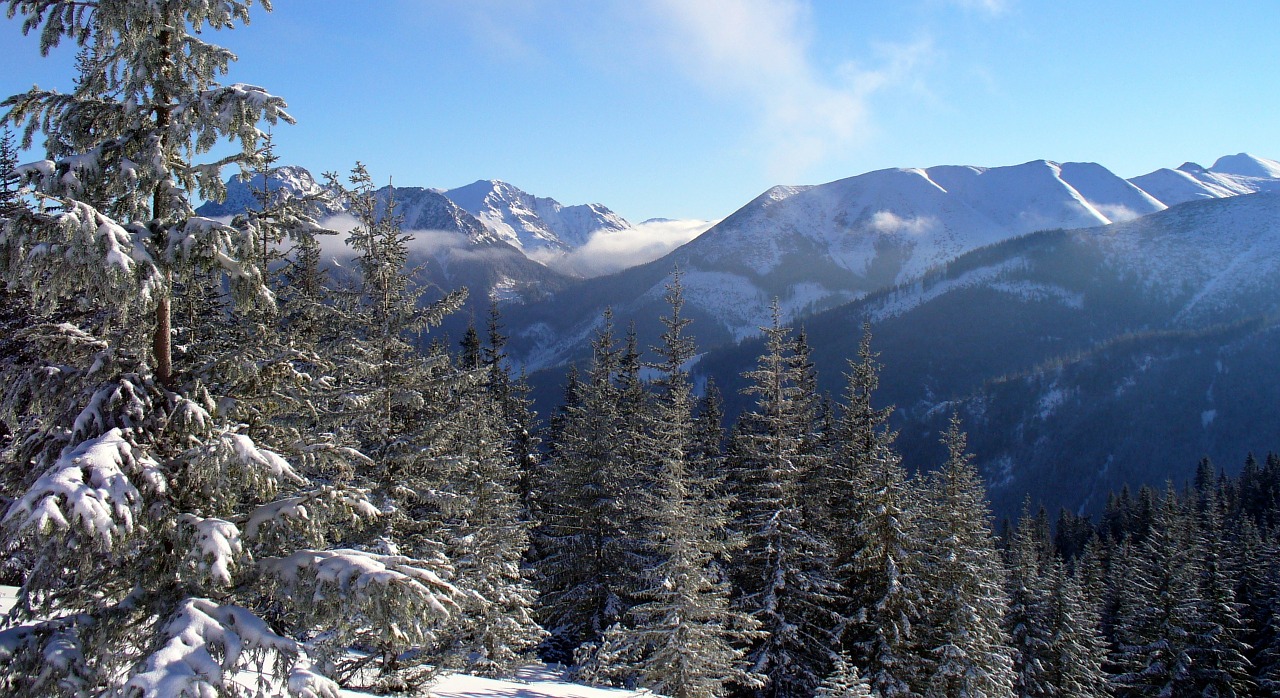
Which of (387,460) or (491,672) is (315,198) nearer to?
(387,460)

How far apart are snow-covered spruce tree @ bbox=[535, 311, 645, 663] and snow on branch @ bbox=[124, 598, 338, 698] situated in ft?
63.7

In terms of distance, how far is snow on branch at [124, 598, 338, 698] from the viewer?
201 inches

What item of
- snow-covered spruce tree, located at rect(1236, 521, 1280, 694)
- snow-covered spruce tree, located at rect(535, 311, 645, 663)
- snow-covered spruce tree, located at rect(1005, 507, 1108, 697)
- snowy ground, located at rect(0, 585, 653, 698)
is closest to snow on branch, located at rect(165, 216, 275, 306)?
snowy ground, located at rect(0, 585, 653, 698)

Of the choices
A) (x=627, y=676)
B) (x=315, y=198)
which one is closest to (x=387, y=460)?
(x=315, y=198)

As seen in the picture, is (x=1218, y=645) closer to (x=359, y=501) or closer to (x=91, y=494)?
(x=359, y=501)

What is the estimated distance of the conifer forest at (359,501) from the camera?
19.0 ft

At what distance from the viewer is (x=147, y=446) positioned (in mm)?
6273

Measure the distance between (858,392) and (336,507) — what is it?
1065 inches

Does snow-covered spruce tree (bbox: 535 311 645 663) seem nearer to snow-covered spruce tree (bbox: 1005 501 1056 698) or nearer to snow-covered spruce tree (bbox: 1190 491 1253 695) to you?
snow-covered spruce tree (bbox: 1005 501 1056 698)

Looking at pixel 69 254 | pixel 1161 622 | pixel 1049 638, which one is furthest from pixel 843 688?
pixel 1161 622

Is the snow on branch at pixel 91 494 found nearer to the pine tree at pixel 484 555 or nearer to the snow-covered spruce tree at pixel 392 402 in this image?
the snow-covered spruce tree at pixel 392 402

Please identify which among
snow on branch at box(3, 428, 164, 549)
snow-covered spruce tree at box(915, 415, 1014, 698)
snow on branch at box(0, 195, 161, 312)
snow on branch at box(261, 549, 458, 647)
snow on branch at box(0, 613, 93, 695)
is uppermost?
snow on branch at box(0, 195, 161, 312)

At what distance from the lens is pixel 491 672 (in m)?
18.9

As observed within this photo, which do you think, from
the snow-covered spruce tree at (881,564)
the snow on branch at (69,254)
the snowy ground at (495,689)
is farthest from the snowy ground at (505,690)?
the snow-covered spruce tree at (881,564)
